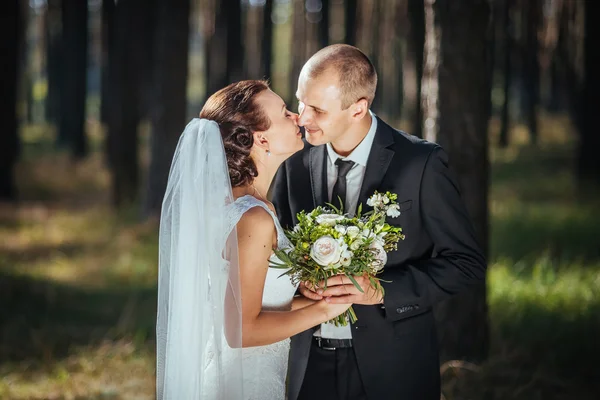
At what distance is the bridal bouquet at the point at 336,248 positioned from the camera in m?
3.47

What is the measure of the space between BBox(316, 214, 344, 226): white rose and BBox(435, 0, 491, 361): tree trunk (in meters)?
3.34

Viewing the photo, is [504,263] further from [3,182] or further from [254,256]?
[3,182]

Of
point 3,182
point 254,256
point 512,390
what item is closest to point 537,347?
point 512,390

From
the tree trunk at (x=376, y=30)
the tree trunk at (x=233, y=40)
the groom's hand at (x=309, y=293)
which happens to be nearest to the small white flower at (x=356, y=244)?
the groom's hand at (x=309, y=293)

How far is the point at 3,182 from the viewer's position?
17.0m

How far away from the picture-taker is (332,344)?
4.04 metres

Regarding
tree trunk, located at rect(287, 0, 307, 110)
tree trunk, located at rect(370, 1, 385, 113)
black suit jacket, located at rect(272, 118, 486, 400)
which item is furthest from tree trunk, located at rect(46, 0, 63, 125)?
black suit jacket, located at rect(272, 118, 486, 400)

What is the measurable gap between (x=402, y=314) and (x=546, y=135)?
1177 inches

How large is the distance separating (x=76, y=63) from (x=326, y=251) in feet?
85.5

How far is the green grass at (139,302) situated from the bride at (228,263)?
9.89ft

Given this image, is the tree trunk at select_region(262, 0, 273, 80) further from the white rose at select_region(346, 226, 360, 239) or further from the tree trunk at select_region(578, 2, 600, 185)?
the white rose at select_region(346, 226, 360, 239)

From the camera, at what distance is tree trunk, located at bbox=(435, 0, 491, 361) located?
22.1 feet

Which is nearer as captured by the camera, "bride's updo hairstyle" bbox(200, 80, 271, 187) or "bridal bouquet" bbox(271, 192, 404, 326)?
"bridal bouquet" bbox(271, 192, 404, 326)

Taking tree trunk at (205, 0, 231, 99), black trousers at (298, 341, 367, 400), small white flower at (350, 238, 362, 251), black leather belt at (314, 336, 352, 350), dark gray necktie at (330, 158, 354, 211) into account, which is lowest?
black trousers at (298, 341, 367, 400)
